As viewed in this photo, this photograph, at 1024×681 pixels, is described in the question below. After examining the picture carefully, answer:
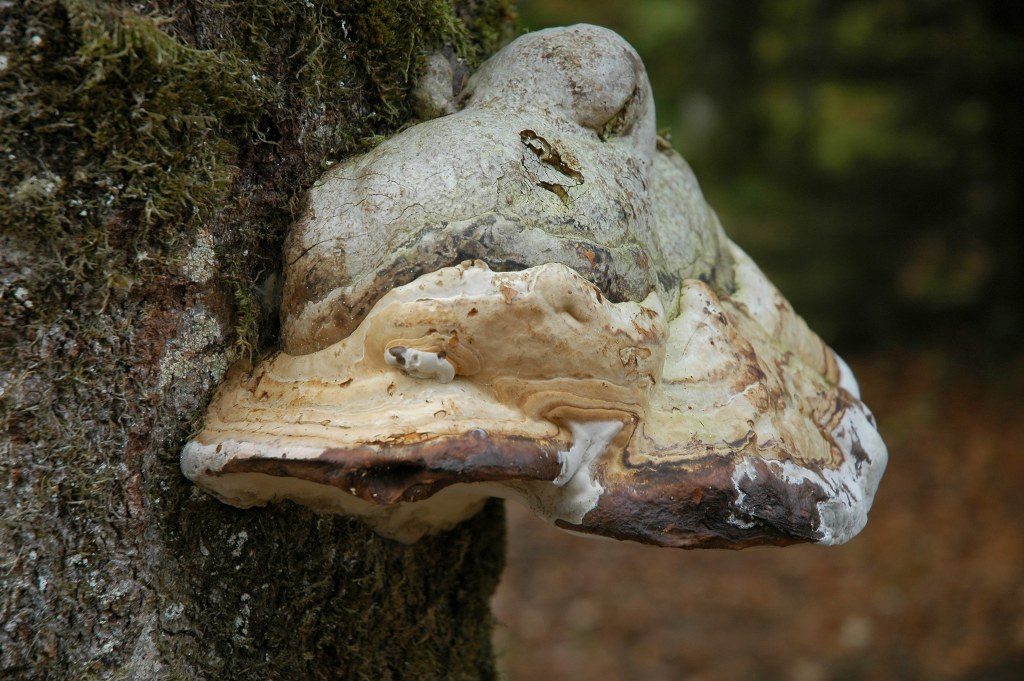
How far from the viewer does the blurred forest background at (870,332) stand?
6.18 m

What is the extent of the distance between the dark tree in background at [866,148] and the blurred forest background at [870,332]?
0.02 m

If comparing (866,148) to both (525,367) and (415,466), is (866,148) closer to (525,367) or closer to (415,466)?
(525,367)

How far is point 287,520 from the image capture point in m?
1.80

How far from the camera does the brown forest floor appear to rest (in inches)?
233

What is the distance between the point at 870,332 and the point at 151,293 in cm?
875

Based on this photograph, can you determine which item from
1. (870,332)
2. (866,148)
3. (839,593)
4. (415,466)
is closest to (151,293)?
(415,466)

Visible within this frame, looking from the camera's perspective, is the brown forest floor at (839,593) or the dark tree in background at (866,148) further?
the dark tree in background at (866,148)

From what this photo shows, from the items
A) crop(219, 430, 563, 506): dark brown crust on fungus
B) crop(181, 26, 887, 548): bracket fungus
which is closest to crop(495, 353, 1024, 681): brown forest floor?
crop(181, 26, 887, 548): bracket fungus

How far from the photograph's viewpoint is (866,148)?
24.4ft

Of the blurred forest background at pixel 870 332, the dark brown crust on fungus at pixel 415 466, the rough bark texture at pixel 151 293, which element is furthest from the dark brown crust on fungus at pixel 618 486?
the blurred forest background at pixel 870 332

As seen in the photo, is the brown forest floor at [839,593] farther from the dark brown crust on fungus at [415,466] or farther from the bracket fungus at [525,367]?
the dark brown crust on fungus at [415,466]

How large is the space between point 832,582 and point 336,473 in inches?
243

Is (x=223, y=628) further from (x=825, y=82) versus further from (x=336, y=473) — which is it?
(x=825, y=82)

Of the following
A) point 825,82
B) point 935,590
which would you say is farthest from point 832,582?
point 825,82
